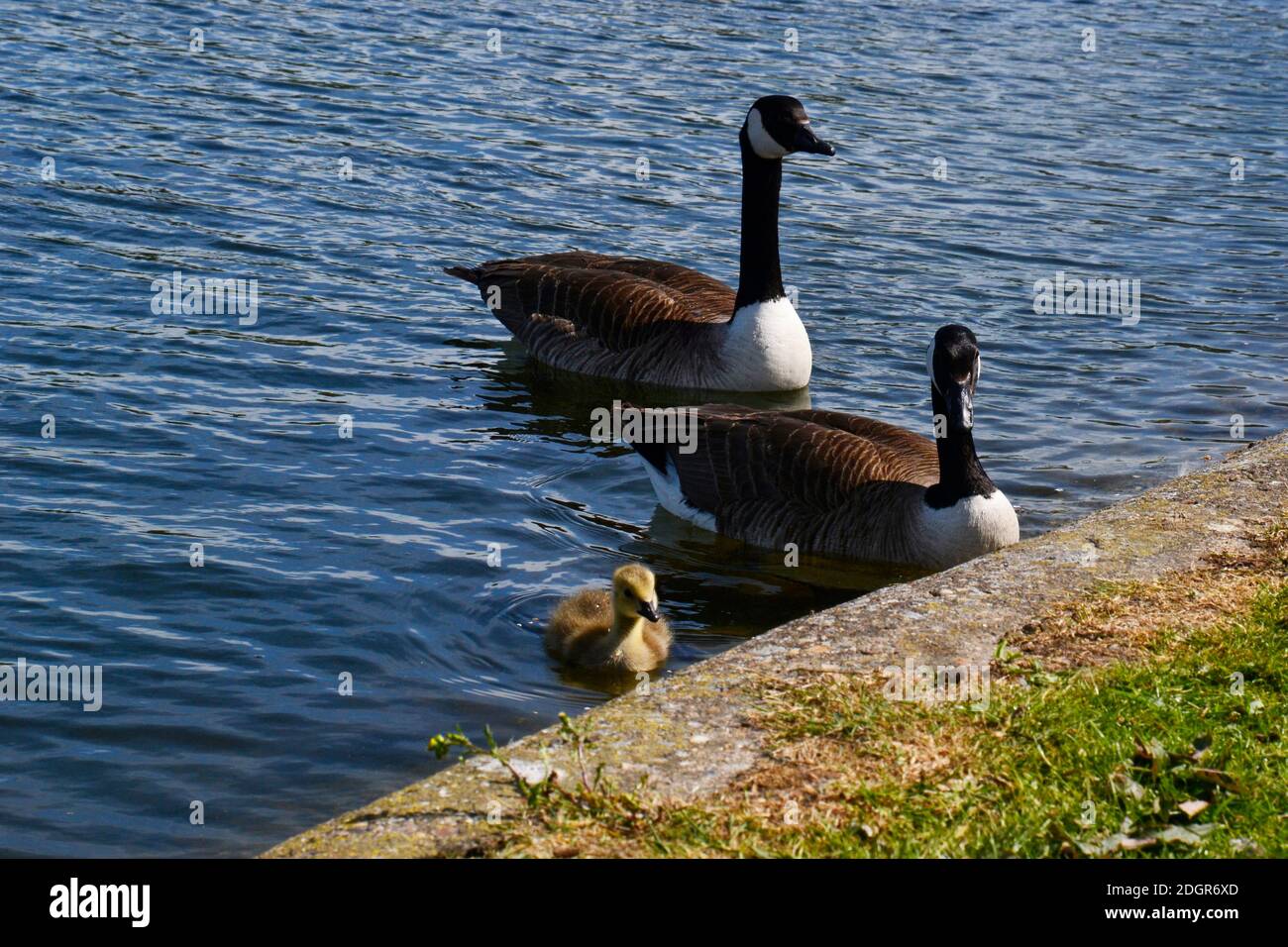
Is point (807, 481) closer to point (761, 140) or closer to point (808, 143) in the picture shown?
point (808, 143)

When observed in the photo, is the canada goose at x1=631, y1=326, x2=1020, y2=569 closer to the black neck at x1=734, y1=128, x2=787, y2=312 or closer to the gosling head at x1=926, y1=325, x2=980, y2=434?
the gosling head at x1=926, y1=325, x2=980, y2=434

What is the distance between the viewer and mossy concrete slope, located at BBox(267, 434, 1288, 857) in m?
4.66

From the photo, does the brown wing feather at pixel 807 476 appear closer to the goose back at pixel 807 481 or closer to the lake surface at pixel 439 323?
the goose back at pixel 807 481

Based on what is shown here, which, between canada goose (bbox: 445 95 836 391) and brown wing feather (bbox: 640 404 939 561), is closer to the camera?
brown wing feather (bbox: 640 404 939 561)

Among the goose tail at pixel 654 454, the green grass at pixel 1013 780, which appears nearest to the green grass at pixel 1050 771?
the green grass at pixel 1013 780

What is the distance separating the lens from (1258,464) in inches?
322

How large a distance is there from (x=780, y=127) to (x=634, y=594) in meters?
6.05

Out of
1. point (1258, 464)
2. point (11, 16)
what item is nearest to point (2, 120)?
point (11, 16)

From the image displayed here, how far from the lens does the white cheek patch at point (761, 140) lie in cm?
1263

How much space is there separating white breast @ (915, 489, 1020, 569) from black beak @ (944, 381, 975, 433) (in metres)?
0.43

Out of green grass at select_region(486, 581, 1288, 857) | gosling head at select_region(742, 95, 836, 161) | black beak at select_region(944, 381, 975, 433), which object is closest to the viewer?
green grass at select_region(486, 581, 1288, 857)

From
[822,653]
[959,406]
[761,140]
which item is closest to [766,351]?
[761,140]

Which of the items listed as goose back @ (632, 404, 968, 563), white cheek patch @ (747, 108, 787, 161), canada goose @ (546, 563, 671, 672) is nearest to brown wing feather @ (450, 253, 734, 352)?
white cheek patch @ (747, 108, 787, 161)

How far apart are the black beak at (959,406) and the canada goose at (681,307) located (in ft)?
11.2
